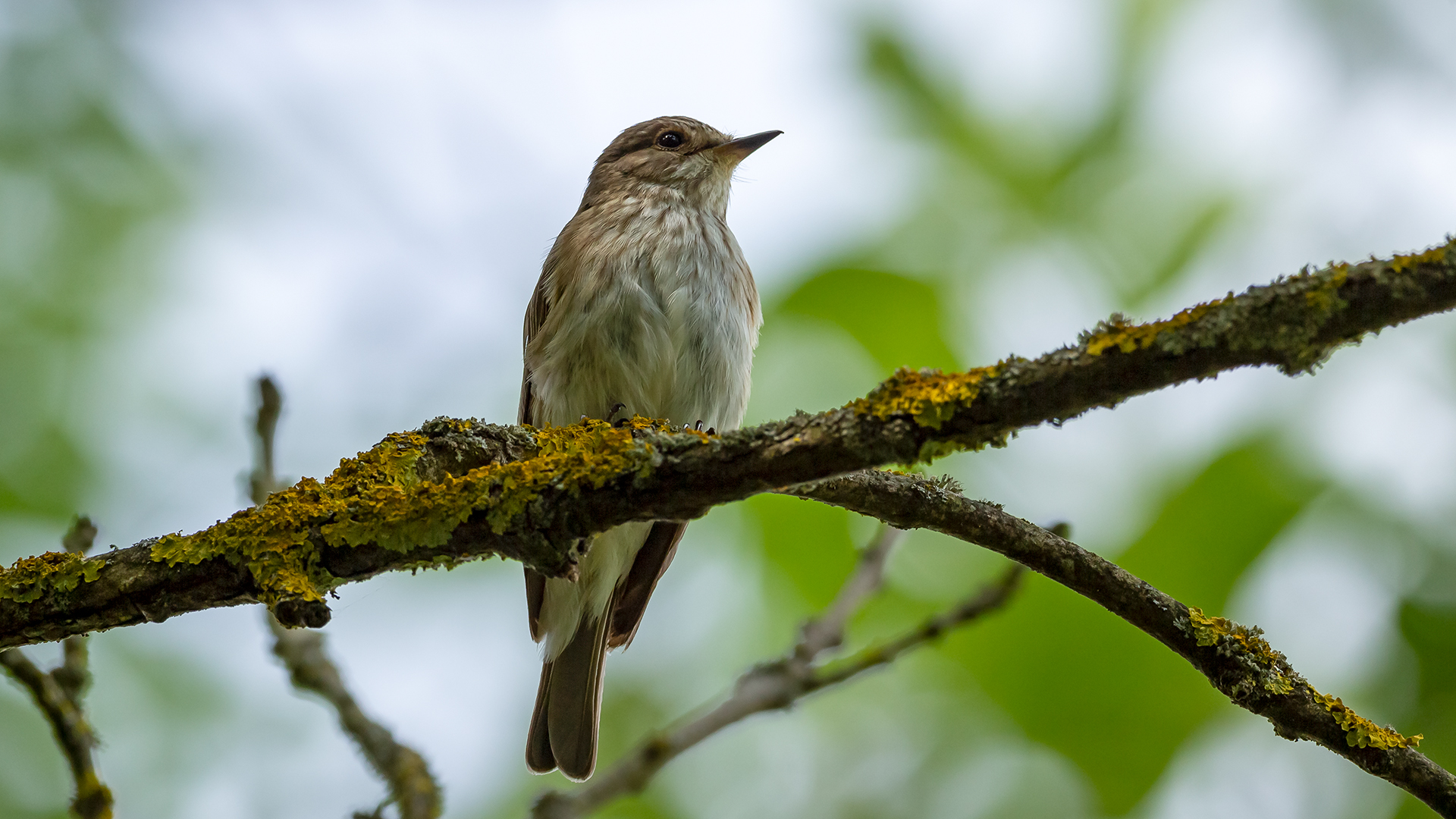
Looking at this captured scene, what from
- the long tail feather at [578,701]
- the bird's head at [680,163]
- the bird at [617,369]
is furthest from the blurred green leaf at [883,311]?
the long tail feather at [578,701]

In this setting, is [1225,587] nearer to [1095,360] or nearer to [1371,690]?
[1371,690]

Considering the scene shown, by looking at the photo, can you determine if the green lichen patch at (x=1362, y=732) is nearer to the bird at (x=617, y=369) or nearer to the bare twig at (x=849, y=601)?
the bare twig at (x=849, y=601)

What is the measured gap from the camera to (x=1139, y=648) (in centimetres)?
550

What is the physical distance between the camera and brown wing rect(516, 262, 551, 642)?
225 inches

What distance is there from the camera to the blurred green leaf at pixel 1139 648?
5426 mm

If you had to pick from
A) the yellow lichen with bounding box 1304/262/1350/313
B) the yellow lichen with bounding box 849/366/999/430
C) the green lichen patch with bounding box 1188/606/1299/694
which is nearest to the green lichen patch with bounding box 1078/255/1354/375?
the yellow lichen with bounding box 1304/262/1350/313

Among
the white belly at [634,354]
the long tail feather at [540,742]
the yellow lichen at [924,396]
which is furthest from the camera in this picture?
the long tail feather at [540,742]

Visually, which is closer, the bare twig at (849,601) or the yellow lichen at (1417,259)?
the yellow lichen at (1417,259)

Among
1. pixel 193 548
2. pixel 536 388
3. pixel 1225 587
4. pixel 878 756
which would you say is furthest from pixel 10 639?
pixel 1225 587

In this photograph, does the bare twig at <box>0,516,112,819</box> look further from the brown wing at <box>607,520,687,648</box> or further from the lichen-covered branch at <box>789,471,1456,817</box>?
the brown wing at <box>607,520,687,648</box>

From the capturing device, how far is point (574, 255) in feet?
19.0

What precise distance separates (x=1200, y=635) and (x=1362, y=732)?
0.43 meters

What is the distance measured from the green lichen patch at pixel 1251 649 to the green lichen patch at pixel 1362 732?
11 cm

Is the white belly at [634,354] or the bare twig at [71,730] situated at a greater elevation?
the white belly at [634,354]
